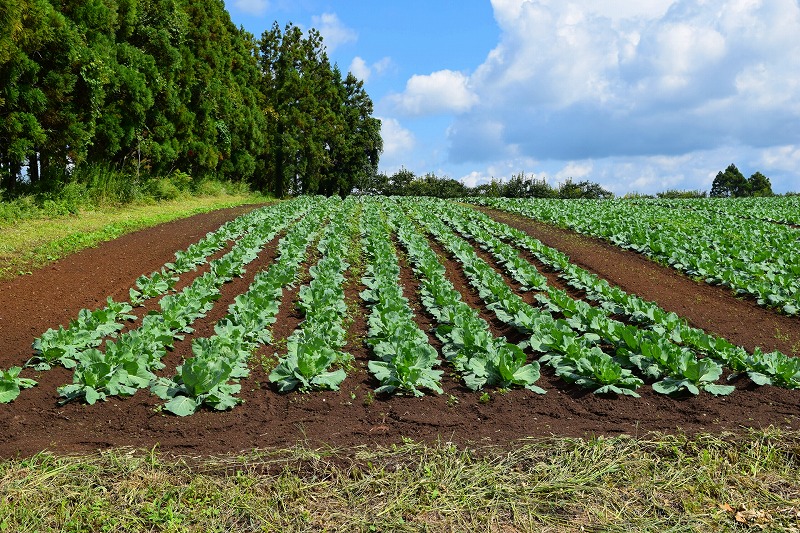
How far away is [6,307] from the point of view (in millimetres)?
8352

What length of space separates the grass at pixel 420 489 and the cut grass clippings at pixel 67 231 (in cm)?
753

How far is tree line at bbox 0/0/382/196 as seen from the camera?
49.9 feet

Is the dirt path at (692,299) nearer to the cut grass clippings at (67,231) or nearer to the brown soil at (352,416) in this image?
the brown soil at (352,416)

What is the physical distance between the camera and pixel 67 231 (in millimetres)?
14625

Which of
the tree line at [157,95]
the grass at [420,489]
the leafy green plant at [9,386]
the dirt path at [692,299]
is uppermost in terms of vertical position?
the tree line at [157,95]

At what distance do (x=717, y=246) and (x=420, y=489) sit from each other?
13092 mm

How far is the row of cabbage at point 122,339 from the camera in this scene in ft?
17.0

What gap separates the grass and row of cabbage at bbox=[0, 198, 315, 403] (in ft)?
3.46

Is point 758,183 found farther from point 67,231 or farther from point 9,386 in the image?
point 9,386

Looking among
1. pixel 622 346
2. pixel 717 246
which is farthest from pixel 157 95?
pixel 622 346

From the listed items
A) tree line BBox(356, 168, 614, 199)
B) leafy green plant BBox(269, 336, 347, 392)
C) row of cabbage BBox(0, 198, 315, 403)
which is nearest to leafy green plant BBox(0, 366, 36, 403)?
row of cabbage BBox(0, 198, 315, 403)

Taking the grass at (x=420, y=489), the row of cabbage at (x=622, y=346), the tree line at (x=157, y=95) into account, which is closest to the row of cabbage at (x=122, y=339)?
the grass at (x=420, y=489)

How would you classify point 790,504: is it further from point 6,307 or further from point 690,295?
point 6,307

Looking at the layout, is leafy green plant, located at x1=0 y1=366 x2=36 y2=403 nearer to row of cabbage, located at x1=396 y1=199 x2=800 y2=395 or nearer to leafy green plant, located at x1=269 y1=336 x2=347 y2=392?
leafy green plant, located at x1=269 y1=336 x2=347 y2=392
